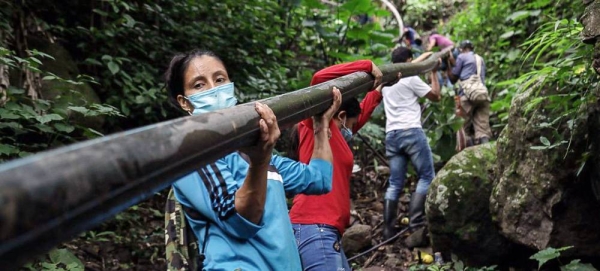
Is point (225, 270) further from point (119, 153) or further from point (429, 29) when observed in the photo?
point (429, 29)

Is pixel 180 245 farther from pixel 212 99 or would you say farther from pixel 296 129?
pixel 296 129

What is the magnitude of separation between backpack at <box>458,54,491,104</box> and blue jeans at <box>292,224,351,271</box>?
16.3 feet

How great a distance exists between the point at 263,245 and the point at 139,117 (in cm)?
467

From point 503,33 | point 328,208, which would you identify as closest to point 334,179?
point 328,208

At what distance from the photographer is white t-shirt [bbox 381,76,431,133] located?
18.0 feet

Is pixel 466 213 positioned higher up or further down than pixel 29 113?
further down

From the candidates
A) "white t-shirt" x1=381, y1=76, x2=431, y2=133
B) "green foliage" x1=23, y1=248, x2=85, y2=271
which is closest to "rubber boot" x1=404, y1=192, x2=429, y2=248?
"white t-shirt" x1=381, y1=76, x2=431, y2=133

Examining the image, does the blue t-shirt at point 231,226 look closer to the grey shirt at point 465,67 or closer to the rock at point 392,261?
the rock at point 392,261

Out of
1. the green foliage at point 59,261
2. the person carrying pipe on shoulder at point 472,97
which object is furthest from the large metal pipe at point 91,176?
the person carrying pipe on shoulder at point 472,97

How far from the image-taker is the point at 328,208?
2959 millimetres

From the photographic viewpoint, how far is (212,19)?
665cm

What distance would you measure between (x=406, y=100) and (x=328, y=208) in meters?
2.89

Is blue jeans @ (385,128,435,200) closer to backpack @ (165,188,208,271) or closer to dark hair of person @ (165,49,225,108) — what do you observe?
dark hair of person @ (165,49,225,108)

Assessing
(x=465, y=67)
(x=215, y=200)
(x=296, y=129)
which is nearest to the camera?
(x=215, y=200)
